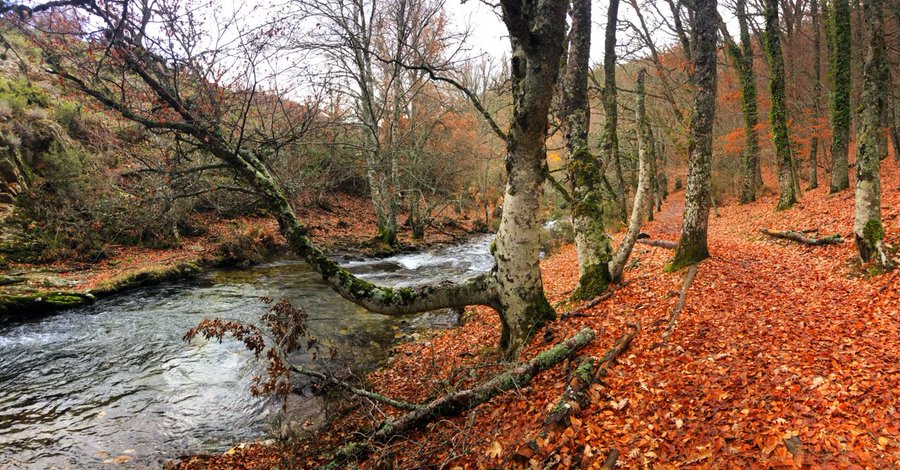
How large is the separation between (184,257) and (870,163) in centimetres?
1914

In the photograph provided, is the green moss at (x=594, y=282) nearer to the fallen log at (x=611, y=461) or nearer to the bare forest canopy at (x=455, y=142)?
the bare forest canopy at (x=455, y=142)

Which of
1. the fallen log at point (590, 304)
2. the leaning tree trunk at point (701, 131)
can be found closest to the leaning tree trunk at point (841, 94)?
the leaning tree trunk at point (701, 131)

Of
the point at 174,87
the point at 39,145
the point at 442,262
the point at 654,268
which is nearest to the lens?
the point at 174,87

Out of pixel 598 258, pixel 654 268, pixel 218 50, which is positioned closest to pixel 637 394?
pixel 598 258

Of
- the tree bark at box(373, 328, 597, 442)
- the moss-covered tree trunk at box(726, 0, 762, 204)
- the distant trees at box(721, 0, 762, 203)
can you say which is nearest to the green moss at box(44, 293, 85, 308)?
the tree bark at box(373, 328, 597, 442)

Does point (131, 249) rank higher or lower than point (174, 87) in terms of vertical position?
lower

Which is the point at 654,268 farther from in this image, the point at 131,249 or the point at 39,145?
the point at 39,145

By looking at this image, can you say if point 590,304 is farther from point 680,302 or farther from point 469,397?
point 469,397

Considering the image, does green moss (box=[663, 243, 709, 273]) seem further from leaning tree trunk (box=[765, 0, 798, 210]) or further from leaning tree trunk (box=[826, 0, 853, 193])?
leaning tree trunk (box=[826, 0, 853, 193])

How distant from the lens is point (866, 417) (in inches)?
123

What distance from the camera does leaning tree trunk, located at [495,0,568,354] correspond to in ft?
15.2

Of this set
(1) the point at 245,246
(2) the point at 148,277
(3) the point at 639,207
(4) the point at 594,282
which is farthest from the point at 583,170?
(1) the point at 245,246

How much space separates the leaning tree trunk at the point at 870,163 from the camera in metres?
6.35

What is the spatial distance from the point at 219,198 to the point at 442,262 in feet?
33.1
